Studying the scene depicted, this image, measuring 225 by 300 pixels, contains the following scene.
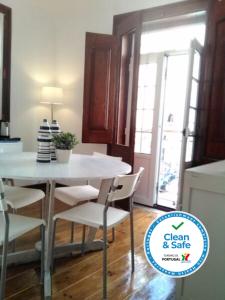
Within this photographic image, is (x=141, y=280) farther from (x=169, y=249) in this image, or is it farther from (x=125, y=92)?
(x=125, y=92)

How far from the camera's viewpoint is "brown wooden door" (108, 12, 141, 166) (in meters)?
3.31

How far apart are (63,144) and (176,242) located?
1.11 m

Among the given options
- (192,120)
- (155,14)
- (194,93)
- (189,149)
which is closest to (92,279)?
(189,149)

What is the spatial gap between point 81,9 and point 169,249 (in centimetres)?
365

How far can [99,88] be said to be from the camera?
137 inches

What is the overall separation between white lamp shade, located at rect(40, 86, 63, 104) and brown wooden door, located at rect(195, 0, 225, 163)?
2009 mm

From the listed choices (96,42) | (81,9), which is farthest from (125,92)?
(81,9)

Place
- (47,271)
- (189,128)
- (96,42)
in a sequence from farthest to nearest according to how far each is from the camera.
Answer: (96,42) → (189,128) → (47,271)

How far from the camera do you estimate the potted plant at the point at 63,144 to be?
206 centimetres

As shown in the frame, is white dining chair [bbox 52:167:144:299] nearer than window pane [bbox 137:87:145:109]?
Yes

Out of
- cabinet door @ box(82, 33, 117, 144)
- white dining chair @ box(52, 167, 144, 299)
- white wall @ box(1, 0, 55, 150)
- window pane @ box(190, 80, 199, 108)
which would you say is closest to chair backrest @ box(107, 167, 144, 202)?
white dining chair @ box(52, 167, 144, 299)

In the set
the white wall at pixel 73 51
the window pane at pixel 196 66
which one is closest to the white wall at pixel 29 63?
the white wall at pixel 73 51

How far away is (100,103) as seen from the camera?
3.51 metres

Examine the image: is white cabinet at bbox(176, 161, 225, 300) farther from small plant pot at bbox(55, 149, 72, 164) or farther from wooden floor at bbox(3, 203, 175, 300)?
small plant pot at bbox(55, 149, 72, 164)
